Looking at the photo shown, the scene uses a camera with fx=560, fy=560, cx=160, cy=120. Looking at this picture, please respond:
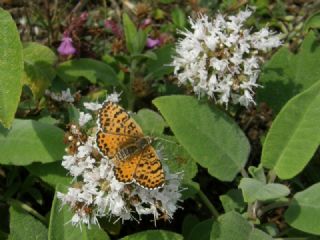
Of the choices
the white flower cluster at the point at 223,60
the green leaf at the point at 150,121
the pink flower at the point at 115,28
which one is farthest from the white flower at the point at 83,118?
the pink flower at the point at 115,28

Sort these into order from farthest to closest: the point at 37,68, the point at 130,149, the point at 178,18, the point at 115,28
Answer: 1. the point at 178,18
2. the point at 115,28
3. the point at 37,68
4. the point at 130,149

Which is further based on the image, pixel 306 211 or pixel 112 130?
pixel 306 211

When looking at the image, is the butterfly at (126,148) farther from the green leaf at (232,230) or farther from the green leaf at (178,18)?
the green leaf at (178,18)

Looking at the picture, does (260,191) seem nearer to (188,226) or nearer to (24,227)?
(188,226)

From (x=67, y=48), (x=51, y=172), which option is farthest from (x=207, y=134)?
(x=67, y=48)

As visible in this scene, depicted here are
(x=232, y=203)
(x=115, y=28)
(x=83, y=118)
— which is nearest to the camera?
(x=83, y=118)

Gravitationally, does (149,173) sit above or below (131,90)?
above
